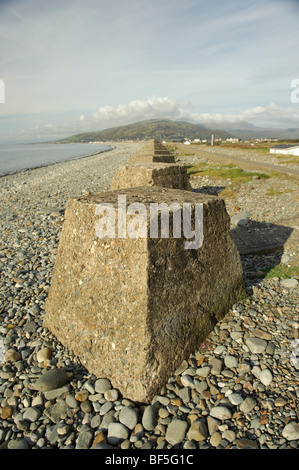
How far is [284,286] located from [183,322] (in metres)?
2.55

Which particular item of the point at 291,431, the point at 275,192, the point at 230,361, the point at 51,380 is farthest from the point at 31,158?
the point at 291,431

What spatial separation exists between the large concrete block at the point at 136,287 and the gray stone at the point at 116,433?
1.27ft

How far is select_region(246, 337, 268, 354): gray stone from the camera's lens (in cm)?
371

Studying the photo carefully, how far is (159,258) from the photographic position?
3.25 m

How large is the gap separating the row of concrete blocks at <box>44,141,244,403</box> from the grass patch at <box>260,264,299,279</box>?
1.73m

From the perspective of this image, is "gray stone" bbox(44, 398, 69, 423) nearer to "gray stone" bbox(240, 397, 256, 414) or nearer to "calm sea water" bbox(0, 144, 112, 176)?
"gray stone" bbox(240, 397, 256, 414)

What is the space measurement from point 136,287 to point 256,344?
1845 mm

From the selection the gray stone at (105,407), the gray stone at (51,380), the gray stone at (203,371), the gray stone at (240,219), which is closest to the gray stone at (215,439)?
the gray stone at (203,371)

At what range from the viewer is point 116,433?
2916mm

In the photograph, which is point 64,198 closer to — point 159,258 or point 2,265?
point 2,265

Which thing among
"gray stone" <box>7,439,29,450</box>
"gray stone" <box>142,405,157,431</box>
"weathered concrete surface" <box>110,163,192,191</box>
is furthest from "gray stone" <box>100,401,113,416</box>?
"weathered concrete surface" <box>110,163,192,191</box>

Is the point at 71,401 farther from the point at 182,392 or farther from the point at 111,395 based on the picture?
the point at 182,392
